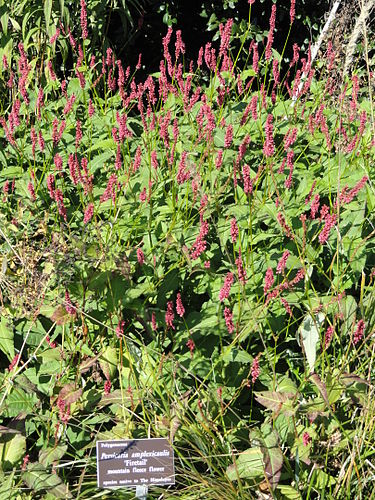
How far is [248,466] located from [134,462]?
380 millimetres

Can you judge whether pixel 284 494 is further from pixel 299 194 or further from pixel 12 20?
pixel 12 20

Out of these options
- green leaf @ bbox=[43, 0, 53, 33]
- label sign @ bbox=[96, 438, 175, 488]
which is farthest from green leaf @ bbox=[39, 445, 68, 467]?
green leaf @ bbox=[43, 0, 53, 33]

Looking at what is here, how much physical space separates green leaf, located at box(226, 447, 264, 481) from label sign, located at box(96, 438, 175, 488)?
209 mm

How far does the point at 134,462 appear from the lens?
1.97m

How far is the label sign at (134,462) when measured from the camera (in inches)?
76.7

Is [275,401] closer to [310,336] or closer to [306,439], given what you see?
[306,439]

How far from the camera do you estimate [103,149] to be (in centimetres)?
327

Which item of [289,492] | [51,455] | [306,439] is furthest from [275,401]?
[51,455]

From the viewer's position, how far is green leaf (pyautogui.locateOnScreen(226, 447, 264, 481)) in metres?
2.09

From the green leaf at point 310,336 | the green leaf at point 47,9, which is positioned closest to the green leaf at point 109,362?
the green leaf at point 310,336

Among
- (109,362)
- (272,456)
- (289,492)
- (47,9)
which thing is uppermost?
(47,9)

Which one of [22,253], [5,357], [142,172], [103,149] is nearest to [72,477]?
[5,357]

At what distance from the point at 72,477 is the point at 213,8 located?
4.14m

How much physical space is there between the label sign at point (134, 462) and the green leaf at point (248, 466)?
21 centimetres
